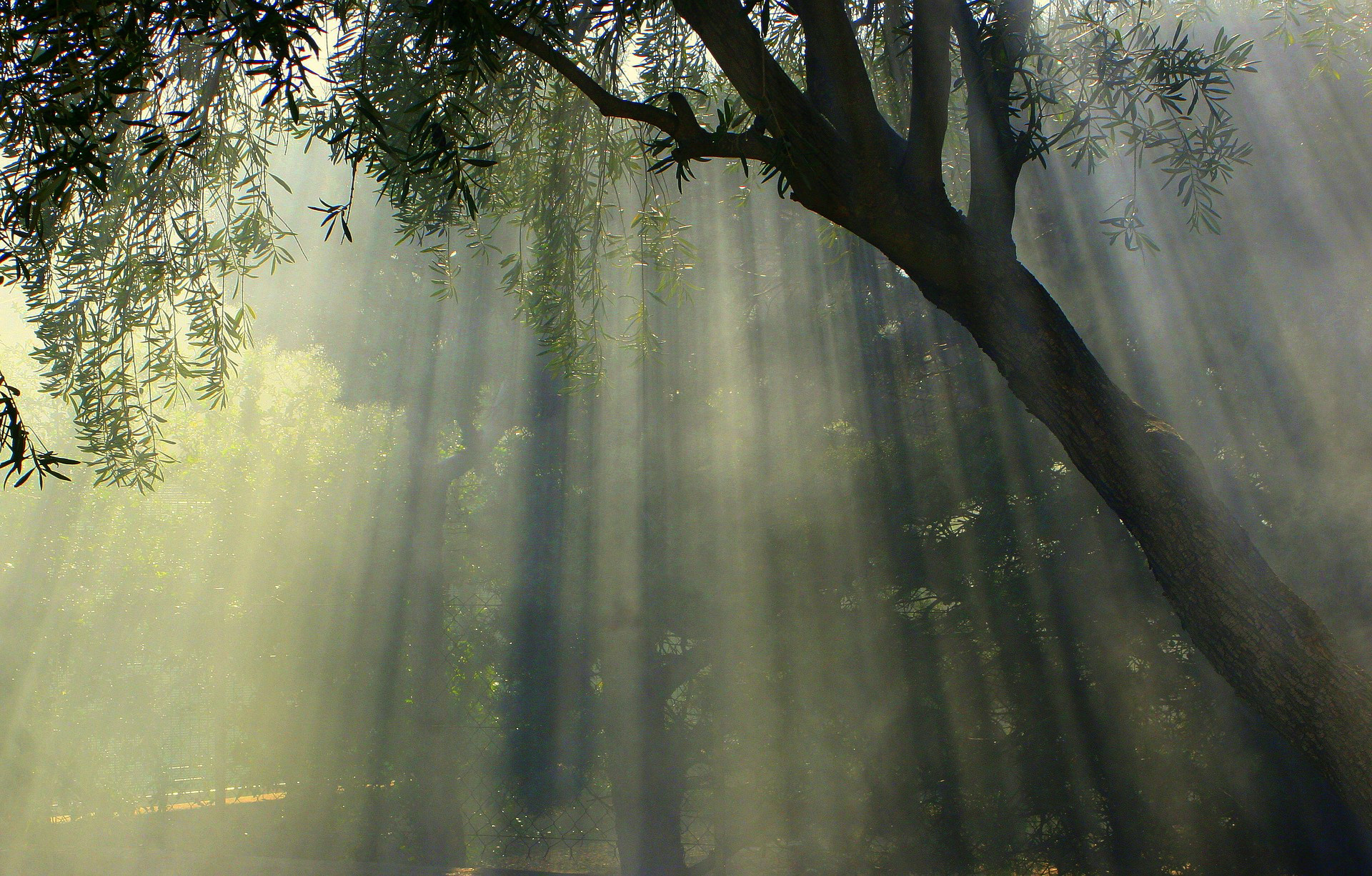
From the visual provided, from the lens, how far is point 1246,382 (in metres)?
4.40

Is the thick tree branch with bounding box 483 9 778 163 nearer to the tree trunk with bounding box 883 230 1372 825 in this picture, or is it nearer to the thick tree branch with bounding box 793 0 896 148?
the thick tree branch with bounding box 793 0 896 148

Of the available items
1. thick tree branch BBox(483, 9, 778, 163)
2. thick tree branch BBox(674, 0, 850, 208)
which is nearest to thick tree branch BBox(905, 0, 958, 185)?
thick tree branch BBox(674, 0, 850, 208)

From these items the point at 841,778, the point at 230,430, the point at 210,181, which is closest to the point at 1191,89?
the point at 841,778

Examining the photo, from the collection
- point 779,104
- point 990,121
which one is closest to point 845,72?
point 779,104

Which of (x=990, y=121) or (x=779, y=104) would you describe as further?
(x=990, y=121)

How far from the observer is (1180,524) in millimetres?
2074

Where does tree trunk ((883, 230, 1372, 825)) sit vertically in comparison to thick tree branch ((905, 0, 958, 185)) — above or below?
below

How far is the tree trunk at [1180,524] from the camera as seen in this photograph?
1.94 metres

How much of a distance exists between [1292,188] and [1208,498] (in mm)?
3344

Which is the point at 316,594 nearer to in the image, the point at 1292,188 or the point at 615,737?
the point at 615,737

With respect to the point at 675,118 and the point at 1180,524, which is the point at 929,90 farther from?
the point at 1180,524

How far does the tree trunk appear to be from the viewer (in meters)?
1.94

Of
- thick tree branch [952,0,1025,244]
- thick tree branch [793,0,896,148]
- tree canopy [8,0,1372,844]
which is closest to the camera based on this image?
tree canopy [8,0,1372,844]

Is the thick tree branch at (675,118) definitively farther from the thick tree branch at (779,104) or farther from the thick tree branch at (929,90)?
the thick tree branch at (929,90)
